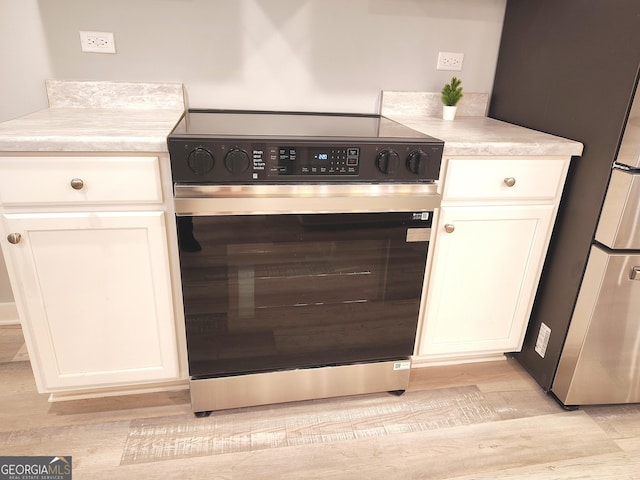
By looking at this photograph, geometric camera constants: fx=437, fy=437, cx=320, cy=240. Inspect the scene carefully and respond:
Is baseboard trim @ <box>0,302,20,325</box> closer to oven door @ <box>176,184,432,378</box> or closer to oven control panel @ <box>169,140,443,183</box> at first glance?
oven door @ <box>176,184,432,378</box>

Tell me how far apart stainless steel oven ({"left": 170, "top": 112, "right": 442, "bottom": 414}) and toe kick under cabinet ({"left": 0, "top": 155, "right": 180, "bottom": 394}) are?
0.13 m

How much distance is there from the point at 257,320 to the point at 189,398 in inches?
18.7

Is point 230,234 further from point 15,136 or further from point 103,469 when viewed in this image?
point 103,469

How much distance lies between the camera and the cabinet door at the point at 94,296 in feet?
4.18

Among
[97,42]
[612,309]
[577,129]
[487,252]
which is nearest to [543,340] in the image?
[612,309]

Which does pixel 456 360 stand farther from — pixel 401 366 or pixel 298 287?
pixel 298 287

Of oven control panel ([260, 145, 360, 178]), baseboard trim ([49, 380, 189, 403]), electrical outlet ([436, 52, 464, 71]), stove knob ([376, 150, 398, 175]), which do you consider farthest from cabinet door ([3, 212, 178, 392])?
electrical outlet ([436, 52, 464, 71])


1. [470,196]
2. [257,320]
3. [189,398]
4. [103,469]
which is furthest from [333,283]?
[103,469]

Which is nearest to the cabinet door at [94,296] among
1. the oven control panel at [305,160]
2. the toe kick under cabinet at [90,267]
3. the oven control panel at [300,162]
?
the toe kick under cabinet at [90,267]

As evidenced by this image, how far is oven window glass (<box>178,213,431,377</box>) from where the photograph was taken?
1.30 metres

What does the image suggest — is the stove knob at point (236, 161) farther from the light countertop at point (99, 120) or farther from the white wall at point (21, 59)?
the white wall at point (21, 59)

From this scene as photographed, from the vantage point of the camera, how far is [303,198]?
1.29 metres

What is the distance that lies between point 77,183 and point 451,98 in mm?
1440

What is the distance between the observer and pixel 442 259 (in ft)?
5.05
